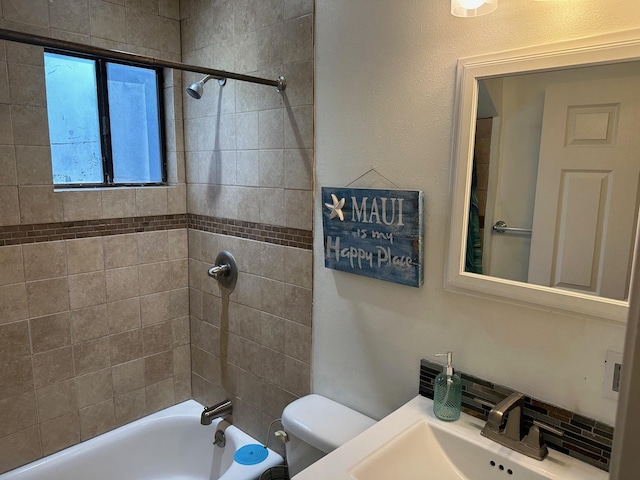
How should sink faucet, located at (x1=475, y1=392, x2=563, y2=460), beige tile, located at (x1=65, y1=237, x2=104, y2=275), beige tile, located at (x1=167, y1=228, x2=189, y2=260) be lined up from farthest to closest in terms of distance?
beige tile, located at (x1=167, y1=228, x2=189, y2=260) → beige tile, located at (x1=65, y1=237, x2=104, y2=275) → sink faucet, located at (x1=475, y1=392, x2=563, y2=460)

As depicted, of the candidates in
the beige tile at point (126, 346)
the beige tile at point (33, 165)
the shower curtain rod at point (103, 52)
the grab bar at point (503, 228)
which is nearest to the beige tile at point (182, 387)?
the beige tile at point (126, 346)

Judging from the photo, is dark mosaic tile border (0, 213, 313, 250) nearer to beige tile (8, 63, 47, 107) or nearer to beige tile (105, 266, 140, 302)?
beige tile (105, 266, 140, 302)

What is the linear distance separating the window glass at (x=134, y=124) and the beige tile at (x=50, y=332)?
706 millimetres

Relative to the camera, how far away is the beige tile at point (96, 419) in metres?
2.21

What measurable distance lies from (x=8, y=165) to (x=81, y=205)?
320mm

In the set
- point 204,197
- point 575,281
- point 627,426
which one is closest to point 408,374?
point 575,281

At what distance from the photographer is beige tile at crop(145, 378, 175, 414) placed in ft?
7.99

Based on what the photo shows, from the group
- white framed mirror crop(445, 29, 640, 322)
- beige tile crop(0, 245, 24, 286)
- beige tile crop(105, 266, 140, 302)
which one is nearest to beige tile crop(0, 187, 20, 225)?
beige tile crop(0, 245, 24, 286)

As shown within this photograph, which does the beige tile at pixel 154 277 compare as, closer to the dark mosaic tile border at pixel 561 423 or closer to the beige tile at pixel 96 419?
the beige tile at pixel 96 419

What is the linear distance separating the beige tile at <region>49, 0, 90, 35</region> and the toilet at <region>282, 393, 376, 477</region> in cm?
185

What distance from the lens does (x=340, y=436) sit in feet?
5.07

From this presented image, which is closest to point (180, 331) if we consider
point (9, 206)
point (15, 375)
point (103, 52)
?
point (15, 375)

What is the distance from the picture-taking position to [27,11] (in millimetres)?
1850

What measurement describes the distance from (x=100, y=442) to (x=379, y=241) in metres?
1.75
